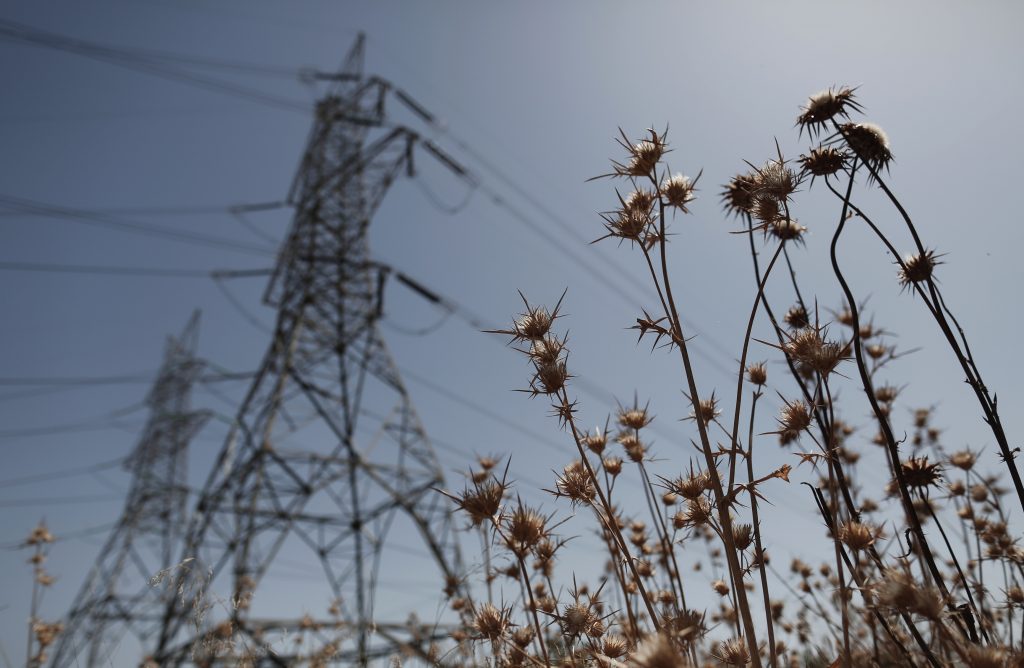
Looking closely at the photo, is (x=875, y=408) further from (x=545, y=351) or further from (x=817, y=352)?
(x=545, y=351)

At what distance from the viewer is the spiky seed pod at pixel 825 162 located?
4.07 feet

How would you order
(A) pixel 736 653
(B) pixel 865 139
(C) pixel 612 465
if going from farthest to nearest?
(C) pixel 612 465
(B) pixel 865 139
(A) pixel 736 653

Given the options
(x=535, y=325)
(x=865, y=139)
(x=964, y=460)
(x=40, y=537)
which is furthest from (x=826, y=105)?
(x=40, y=537)

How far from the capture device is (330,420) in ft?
27.1

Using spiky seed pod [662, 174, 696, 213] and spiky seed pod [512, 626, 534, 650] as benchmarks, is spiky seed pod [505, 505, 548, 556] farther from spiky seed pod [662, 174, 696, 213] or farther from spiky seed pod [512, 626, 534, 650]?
spiky seed pod [662, 174, 696, 213]

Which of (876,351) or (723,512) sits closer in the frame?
(723,512)

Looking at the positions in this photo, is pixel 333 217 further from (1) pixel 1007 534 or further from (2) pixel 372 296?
(1) pixel 1007 534

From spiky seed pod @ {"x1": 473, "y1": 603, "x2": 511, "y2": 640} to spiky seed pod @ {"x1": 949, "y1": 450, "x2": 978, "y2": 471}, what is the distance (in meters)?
1.96

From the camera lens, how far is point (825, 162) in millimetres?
1243

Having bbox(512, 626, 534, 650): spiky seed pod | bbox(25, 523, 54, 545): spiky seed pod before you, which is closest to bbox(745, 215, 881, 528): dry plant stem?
bbox(512, 626, 534, 650): spiky seed pod

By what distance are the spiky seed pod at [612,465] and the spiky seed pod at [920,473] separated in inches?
26.7

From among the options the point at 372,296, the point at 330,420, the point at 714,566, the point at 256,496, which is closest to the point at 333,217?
the point at 372,296

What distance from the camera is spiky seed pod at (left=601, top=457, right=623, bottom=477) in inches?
62.7

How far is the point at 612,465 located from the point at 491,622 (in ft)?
1.95
